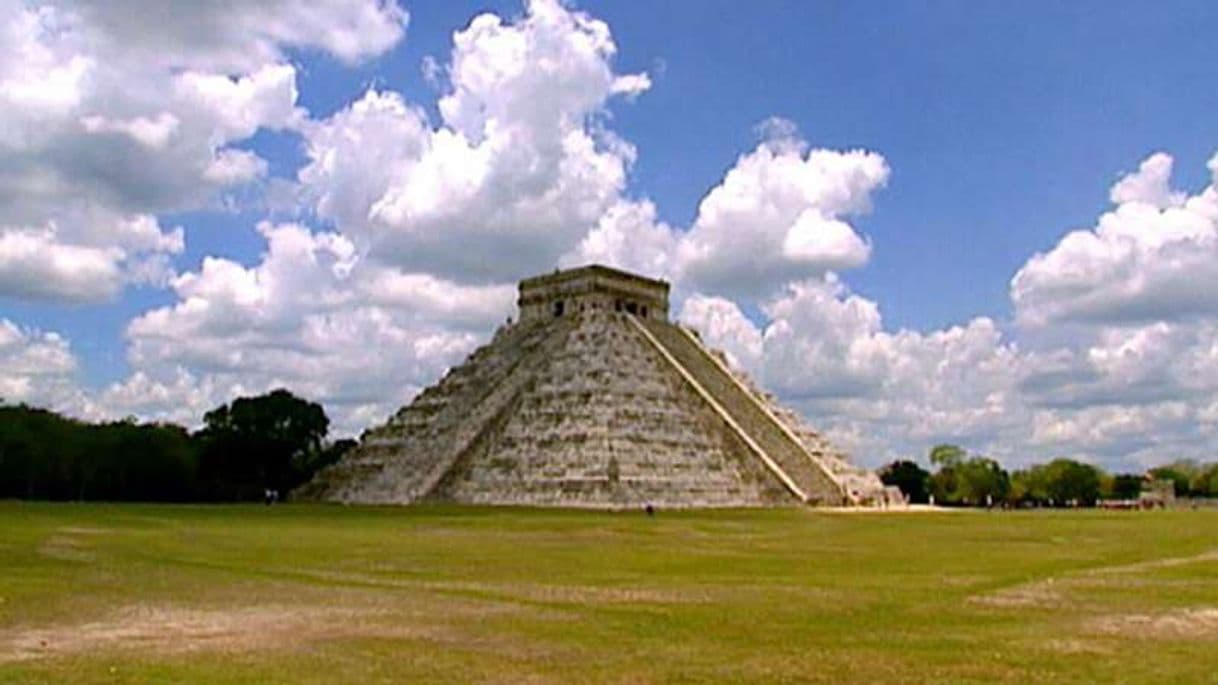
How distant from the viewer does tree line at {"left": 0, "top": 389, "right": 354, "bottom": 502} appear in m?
62.3

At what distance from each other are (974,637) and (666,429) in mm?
44311

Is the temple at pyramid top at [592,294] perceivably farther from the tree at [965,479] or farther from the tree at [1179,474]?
the tree at [1179,474]

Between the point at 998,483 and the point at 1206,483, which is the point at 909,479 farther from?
the point at 1206,483

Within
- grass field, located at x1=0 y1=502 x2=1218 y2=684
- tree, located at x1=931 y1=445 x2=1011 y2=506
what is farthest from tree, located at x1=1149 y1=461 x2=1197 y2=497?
grass field, located at x1=0 y1=502 x2=1218 y2=684

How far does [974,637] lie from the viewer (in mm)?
13688

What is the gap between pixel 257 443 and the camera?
65250 millimetres

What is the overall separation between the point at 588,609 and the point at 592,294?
53.3m

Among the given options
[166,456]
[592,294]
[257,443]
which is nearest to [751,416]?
[592,294]

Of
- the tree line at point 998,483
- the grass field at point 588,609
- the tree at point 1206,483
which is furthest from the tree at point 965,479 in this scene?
the grass field at point 588,609

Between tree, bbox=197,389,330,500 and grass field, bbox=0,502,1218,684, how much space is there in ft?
111

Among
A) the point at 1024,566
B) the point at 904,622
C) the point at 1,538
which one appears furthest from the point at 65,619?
the point at 1024,566

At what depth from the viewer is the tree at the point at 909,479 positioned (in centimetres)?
10275

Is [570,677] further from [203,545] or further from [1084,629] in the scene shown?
[203,545]

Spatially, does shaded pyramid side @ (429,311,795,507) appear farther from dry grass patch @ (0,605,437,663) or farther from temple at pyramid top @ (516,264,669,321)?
dry grass patch @ (0,605,437,663)
